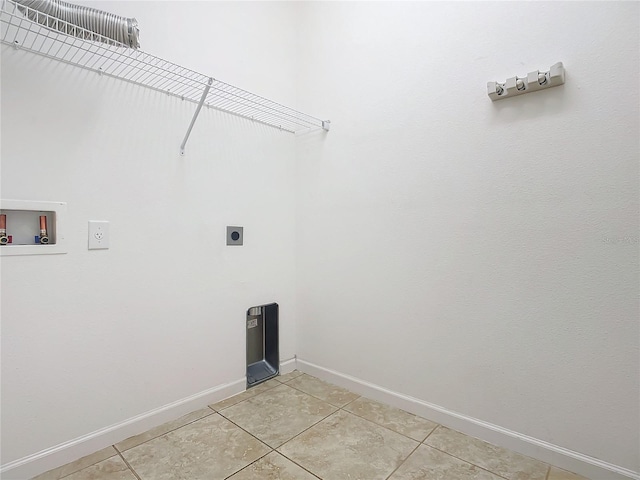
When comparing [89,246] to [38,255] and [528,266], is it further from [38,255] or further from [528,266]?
[528,266]

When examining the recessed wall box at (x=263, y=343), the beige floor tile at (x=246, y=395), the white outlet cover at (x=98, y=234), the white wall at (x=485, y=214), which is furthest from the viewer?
the recessed wall box at (x=263, y=343)

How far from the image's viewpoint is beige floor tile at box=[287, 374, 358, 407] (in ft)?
5.71

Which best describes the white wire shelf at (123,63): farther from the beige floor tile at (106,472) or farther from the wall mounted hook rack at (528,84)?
the beige floor tile at (106,472)

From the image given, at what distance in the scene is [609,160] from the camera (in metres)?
1.13

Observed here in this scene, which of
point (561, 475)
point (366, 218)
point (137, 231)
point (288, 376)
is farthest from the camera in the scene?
point (288, 376)

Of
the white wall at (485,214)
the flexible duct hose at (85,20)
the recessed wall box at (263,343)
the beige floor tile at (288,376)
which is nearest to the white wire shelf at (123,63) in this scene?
the flexible duct hose at (85,20)

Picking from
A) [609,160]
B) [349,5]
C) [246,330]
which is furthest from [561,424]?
[349,5]

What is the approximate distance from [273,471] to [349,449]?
12.6 inches

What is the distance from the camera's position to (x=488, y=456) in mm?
1284

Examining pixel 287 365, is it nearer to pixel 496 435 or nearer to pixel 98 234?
pixel 496 435

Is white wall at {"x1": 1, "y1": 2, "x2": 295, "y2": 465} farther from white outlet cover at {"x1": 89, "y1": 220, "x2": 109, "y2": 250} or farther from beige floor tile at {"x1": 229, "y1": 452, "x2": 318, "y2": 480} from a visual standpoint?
beige floor tile at {"x1": 229, "y1": 452, "x2": 318, "y2": 480}

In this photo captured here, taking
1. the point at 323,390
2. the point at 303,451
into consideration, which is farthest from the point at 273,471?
the point at 323,390

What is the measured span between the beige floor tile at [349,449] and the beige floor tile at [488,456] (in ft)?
0.42

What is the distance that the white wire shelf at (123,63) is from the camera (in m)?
1.08
